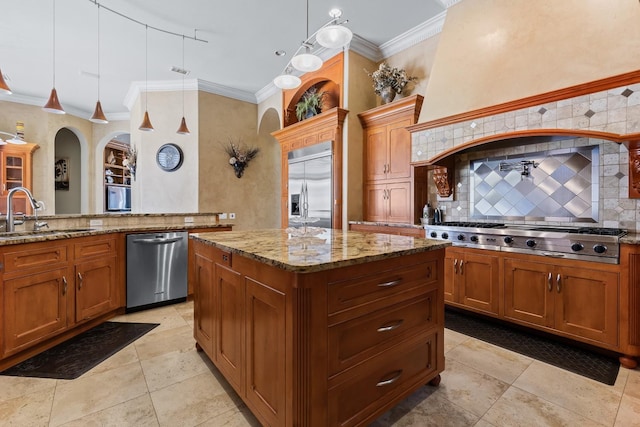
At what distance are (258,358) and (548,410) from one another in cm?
164

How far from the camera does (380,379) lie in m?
1.51

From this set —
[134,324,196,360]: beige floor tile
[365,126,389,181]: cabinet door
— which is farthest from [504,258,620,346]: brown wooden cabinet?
[134,324,196,360]: beige floor tile

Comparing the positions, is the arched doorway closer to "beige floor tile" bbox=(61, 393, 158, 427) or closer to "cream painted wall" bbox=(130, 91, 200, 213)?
"cream painted wall" bbox=(130, 91, 200, 213)

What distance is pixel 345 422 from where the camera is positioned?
135 centimetres

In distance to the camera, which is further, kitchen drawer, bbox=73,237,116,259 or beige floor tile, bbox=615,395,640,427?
kitchen drawer, bbox=73,237,116,259

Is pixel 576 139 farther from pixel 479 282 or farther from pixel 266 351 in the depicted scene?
pixel 266 351

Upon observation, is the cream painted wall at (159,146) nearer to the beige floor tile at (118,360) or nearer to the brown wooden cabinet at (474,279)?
the beige floor tile at (118,360)

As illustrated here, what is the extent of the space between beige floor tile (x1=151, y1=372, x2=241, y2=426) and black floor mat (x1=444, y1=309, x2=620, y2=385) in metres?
2.08

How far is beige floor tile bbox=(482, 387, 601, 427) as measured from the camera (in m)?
1.59

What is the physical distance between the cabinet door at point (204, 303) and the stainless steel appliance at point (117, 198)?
706 cm

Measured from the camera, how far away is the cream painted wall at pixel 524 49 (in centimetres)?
222

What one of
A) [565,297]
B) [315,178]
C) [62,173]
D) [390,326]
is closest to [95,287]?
[390,326]

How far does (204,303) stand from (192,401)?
60 cm

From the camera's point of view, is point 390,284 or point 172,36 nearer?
point 390,284
